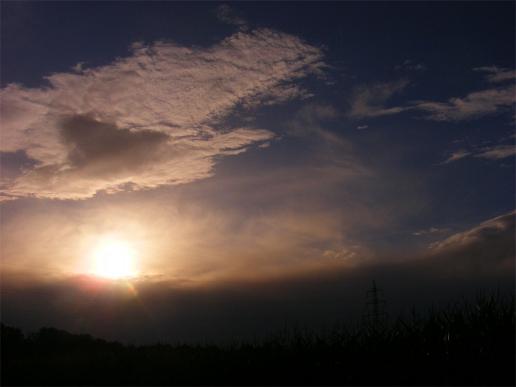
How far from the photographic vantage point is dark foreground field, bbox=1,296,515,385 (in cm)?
1105

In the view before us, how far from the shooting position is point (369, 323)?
13.8 metres

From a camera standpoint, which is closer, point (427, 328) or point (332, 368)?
point (332, 368)

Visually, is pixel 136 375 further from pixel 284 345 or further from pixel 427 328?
pixel 427 328

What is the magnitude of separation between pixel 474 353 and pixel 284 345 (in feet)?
17.1

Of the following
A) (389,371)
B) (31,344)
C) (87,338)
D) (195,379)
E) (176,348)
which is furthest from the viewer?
(87,338)

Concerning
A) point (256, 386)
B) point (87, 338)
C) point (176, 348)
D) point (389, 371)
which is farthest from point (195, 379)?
point (87, 338)

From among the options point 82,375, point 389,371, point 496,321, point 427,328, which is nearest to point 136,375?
point 82,375

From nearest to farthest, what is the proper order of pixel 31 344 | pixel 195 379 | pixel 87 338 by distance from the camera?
1. pixel 195 379
2. pixel 31 344
3. pixel 87 338

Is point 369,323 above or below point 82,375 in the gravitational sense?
above

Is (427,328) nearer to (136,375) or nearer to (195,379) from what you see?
(195,379)

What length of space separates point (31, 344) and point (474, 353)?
15560 mm

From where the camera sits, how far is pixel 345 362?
12.1 metres

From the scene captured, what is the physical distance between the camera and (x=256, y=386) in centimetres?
1163

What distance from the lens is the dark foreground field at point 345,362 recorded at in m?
11.0
